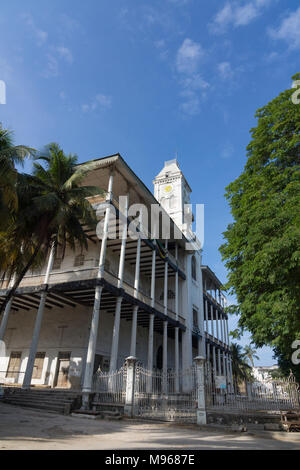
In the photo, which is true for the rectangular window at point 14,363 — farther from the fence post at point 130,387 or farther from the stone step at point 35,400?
the fence post at point 130,387

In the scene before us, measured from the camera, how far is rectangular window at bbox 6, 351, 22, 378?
1954cm

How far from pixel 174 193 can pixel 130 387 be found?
23764 mm

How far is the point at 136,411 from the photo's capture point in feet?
37.7

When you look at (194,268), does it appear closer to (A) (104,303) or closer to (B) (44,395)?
(A) (104,303)

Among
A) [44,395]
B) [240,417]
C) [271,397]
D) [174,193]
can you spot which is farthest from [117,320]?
[174,193]

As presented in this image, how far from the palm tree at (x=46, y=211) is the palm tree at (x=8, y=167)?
86.3 inches

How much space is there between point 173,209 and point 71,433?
1015 inches

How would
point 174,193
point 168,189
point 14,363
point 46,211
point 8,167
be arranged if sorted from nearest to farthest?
point 8,167 < point 46,211 < point 14,363 < point 174,193 < point 168,189

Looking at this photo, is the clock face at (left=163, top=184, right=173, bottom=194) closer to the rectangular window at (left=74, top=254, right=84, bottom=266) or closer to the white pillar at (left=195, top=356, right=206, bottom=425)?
the rectangular window at (left=74, top=254, right=84, bottom=266)

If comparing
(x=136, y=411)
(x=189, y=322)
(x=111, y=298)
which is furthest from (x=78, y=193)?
(x=189, y=322)

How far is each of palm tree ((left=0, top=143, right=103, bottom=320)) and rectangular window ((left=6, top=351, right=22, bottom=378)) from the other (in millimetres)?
8441

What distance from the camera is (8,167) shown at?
10.0m

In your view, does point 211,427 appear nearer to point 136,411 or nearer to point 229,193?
point 136,411

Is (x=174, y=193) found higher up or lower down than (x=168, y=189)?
lower down
